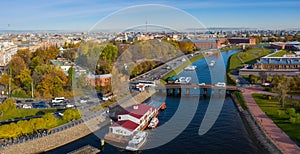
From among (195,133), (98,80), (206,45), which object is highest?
(206,45)

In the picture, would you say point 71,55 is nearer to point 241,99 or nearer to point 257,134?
point 241,99

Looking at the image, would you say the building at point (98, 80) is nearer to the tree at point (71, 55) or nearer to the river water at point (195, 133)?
the river water at point (195, 133)

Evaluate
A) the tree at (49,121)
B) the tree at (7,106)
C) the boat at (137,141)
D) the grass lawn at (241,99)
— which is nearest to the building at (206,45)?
the grass lawn at (241,99)

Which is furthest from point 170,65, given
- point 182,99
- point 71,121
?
point 71,121

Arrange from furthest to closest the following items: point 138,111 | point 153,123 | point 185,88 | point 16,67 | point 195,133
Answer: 1. point 16,67
2. point 185,88
3. point 138,111
4. point 153,123
5. point 195,133

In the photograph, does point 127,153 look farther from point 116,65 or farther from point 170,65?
point 170,65

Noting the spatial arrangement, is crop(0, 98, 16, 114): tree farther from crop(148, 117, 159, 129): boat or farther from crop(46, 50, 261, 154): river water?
crop(148, 117, 159, 129): boat

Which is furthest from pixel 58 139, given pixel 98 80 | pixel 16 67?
pixel 16 67
